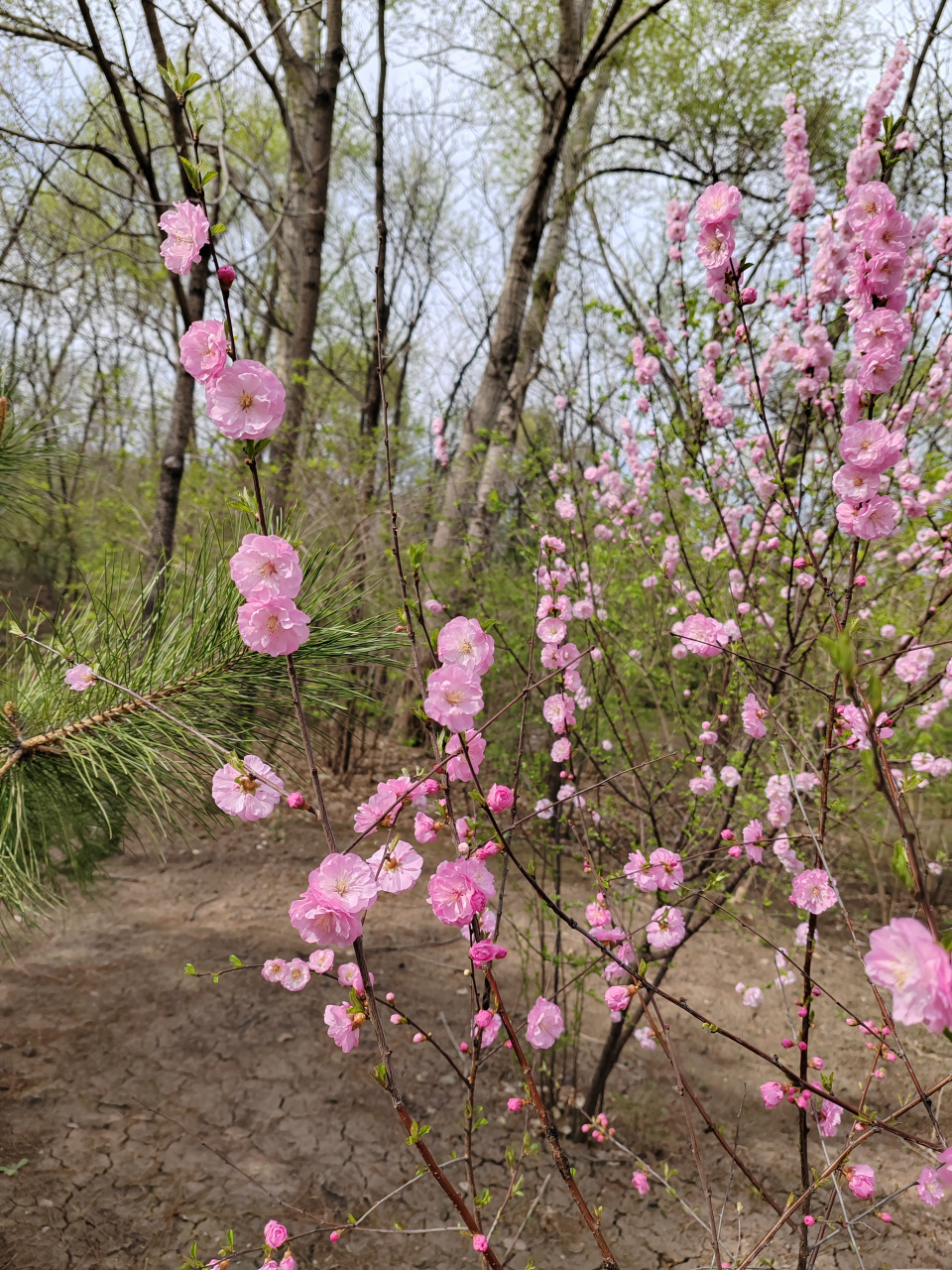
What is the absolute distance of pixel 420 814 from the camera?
107cm

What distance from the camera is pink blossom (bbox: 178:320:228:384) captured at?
83cm

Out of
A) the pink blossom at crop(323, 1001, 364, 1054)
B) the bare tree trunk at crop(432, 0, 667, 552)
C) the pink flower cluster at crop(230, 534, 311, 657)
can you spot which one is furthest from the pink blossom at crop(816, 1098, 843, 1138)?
the bare tree trunk at crop(432, 0, 667, 552)

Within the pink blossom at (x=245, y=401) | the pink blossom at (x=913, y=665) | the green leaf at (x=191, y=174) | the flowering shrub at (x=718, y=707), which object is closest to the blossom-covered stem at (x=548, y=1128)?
the flowering shrub at (x=718, y=707)

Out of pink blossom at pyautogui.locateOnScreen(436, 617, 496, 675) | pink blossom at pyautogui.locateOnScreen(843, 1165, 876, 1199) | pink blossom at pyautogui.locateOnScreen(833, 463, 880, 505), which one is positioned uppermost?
pink blossom at pyautogui.locateOnScreen(833, 463, 880, 505)

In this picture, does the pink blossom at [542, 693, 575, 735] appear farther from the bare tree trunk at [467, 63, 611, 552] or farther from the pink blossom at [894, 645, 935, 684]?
the bare tree trunk at [467, 63, 611, 552]

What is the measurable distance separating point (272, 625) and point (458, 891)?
1.44ft

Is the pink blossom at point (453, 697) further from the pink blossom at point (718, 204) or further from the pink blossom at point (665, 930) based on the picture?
the pink blossom at point (718, 204)

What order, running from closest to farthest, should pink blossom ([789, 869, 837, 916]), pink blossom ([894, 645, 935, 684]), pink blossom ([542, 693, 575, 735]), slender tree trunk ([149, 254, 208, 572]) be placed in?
pink blossom ([789, 869, 837, 916]) < pink blossom ([542, 693, 575, 735]) < pink blossom ([894, 645, 935, 684]) < slender tree trunk ([149, 254, 208, 572])

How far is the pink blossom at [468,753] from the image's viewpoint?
101cm

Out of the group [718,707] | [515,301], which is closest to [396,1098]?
[718,707]

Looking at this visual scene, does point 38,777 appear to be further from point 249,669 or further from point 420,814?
point 420,814

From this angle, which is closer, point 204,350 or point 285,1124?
point 204,350

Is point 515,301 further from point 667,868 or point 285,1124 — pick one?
point 285,1124

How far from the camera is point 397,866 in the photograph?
3.02ft
